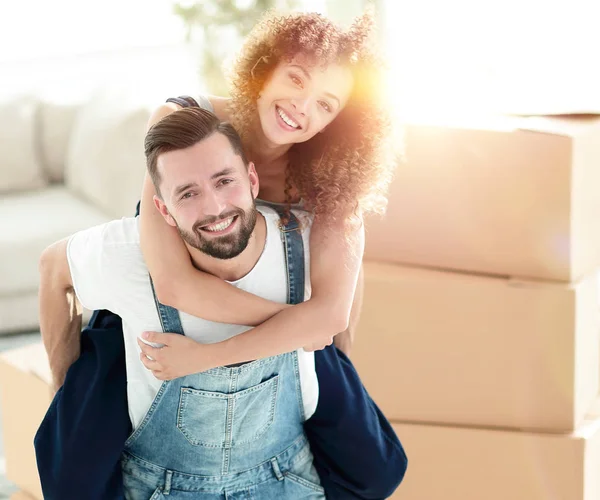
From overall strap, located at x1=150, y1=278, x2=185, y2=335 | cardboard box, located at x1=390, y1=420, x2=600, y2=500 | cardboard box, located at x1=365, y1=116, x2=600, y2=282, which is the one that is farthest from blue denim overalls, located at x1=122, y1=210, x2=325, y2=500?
cardboard box, located at x1=390, y1=420, x2=600, y2=500

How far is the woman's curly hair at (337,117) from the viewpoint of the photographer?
1.37 metres

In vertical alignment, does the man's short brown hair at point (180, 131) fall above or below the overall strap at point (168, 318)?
above

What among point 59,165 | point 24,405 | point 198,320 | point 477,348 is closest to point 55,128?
point 59,165

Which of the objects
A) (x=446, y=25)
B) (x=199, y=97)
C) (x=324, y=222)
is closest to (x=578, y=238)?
(x=324, y=222)

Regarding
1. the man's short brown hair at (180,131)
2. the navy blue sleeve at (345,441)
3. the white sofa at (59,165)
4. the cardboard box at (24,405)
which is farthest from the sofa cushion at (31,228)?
the man's short brown hair at (180,131)

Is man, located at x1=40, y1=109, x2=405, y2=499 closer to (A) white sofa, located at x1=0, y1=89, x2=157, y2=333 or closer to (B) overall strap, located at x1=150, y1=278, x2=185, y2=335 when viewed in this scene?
(B) overall strap, located at x1=150, y1=278, x2=185, y2=335

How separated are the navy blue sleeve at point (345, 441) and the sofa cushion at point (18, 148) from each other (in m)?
2.55

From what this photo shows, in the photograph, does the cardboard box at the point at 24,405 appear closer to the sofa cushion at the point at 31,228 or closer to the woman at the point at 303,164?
the woman at the point at 303,164

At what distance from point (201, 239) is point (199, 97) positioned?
0.33 m

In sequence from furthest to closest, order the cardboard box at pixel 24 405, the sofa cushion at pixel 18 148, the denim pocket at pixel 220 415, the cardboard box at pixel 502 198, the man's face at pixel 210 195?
the sofa cushion at pixel 18 148, the cardboard box at pixel 24 405, the cardboard box at pixel 502 198, the denim pocket at pixel 220 415, the man's face at pixel 210 195

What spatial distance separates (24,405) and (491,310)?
0.95 meters

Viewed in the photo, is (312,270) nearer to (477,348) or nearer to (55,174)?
(477,348)

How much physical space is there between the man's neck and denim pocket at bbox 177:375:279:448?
6.5 inches

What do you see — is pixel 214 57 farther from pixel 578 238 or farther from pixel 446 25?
pixel 578 238
